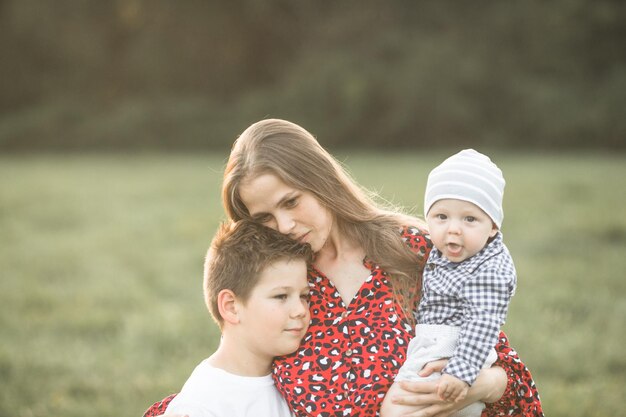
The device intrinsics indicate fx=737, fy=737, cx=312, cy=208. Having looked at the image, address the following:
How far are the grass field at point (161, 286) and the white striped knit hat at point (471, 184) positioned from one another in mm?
2167

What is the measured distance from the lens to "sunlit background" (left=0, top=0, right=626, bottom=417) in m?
5.46

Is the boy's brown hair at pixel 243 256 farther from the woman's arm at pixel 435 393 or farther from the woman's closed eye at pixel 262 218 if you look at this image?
the woman's arm at pixel 435 393

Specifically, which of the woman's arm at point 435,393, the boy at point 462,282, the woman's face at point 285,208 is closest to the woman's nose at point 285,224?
the woman's face at point 285,208

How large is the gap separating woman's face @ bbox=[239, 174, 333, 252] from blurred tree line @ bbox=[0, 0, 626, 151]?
58.5 feet

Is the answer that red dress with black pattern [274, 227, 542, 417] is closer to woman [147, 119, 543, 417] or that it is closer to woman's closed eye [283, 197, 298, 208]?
woman [147, 119, 543, 417]

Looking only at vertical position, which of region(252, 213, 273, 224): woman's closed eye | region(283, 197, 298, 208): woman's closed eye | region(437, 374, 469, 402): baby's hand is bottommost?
region(437, 374, 469, 402): baby's hand

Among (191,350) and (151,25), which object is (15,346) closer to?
(191,350)

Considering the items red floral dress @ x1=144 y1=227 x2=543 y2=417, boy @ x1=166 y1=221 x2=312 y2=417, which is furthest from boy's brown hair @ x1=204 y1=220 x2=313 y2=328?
red floral dress @ x1=144 y1=227 x2=543 y2=417

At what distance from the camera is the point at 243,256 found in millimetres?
2748

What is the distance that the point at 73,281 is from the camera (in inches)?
295

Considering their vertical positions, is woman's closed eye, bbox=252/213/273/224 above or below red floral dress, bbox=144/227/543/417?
above

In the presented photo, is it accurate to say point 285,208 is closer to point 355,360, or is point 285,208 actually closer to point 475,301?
point 355,360

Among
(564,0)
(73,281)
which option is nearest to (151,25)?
(564,0)

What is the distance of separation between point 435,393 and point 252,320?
712 mm
